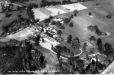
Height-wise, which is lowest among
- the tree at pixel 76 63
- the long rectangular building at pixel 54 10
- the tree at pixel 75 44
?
the tree at pixel 76 63

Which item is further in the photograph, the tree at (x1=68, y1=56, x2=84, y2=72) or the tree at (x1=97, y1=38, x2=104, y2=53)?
the tree at (x1=97, y1=38, x2=104, y2=53)

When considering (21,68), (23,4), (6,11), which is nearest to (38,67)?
(21,68)

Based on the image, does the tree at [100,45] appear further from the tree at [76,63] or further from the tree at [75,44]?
the tree at [76,63]

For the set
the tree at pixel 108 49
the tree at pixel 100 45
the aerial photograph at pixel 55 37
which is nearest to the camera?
the aerial photograph at pixel 55 37

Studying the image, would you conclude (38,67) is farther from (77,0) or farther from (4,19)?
(77,0)

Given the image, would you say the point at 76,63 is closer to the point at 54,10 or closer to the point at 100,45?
the point at 100,45

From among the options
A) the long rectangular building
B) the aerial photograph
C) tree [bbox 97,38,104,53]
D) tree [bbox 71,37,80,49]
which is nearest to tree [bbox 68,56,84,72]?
the aerial photograph

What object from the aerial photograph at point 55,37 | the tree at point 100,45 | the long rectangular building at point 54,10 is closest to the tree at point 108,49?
the aerial photograph at point 55,37

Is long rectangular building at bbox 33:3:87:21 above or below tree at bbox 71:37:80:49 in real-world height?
above

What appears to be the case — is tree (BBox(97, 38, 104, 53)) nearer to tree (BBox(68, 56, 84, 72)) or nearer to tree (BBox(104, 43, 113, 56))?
tree (BBox(104, 43, 113, 56))
